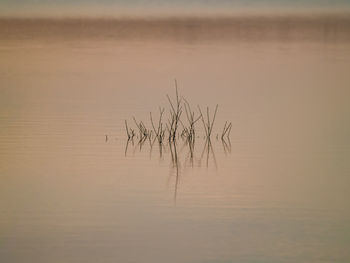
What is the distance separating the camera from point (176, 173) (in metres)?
7.14

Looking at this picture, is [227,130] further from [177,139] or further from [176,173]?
[176,173]

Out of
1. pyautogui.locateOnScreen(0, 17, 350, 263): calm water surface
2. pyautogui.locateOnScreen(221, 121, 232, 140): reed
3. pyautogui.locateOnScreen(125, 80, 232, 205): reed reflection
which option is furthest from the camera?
pyautogui.locateOnScreen(221, 121, 232, 140): reed

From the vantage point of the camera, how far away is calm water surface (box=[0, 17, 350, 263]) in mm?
5480

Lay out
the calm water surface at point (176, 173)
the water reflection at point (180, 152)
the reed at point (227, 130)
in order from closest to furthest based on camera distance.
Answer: the calm water surface at point (176, 173) → the water reflection at point (180, 152) → the reed at point (227, 130)

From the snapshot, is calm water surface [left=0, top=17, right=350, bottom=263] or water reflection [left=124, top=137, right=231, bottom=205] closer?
calm water surface [left=0, top=17, right=350, bottom=263]

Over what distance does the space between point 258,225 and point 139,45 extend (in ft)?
47.7

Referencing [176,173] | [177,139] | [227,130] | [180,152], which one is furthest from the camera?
[227,130]

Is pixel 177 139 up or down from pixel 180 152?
up

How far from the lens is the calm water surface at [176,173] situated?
5.48 m

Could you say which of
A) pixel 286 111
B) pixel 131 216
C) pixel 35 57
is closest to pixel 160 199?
pixel 131 216

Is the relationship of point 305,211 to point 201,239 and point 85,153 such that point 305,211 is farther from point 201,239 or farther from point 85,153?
point 85,153

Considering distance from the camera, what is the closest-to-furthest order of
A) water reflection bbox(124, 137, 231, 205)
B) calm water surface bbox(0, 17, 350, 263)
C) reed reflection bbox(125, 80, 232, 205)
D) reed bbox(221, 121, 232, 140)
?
calm water surface bbox(0, 17, 350, 263), water reflection bbox(124, 137, 231, 205), reed reflection bbox(125, 80, 232, 205), reed bbox(221, 121, 232, 140)

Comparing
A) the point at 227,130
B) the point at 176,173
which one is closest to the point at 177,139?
the point at 227,130

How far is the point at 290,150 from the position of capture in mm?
7820
